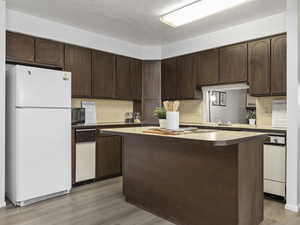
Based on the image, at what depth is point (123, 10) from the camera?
3.17 m

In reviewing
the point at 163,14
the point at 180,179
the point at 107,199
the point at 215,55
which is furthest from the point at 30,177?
the point at 215,55

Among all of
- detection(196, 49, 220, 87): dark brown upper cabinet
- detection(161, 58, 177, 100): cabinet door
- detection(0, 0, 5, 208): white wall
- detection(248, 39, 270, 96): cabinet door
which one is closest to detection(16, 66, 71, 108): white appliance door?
detection(0, 0, 5, 208): white wall

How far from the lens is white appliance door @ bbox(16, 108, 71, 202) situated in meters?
2.77

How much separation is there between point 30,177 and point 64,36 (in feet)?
7.27

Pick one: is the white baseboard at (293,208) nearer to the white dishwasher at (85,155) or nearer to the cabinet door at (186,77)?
the cabinet door at (186,77)

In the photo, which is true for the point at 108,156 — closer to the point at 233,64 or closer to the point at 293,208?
the point at 233,64

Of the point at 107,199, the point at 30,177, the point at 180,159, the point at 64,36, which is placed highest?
the point at 64,36

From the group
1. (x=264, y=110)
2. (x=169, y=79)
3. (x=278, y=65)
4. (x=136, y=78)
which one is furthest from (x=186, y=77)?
(x=278, y=65)

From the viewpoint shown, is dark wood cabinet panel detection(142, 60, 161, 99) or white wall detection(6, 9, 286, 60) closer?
white wall detection(6, 9, 286, 60)

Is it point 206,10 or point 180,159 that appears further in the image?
point 206,10

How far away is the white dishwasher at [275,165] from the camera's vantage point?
294cm

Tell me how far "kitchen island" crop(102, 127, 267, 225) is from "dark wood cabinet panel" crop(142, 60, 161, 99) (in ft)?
7.43

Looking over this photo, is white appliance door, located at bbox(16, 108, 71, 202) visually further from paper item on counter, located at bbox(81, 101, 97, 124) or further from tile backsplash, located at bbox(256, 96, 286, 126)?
tile backsplash, located at bbox(256, 96, 286, 126)

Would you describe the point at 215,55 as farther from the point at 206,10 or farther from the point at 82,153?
the point at 82,153
